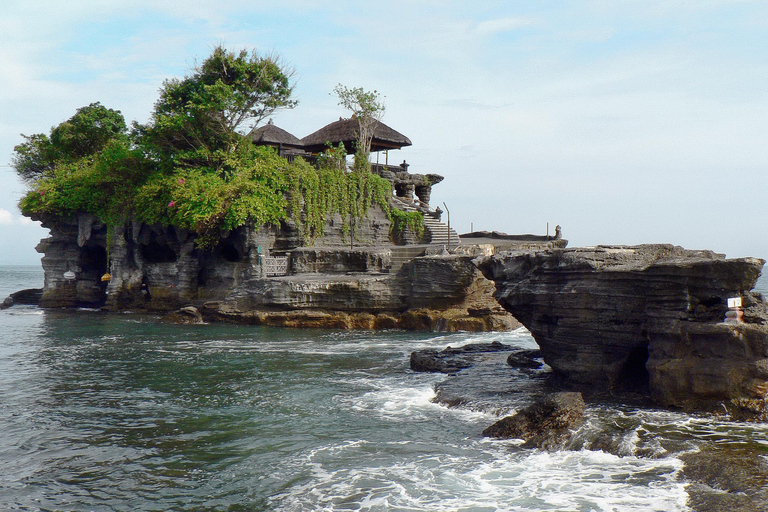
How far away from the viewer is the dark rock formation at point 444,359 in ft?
45.1

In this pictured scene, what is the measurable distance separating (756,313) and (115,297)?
25911mm

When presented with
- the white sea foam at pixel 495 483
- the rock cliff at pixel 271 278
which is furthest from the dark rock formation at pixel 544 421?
the rock cliff at pixel 271 278

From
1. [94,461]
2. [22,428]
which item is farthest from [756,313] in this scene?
[22,428]

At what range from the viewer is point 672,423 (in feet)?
29.3

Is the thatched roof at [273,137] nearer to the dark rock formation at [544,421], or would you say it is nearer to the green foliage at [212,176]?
the green foliage at [212,176]

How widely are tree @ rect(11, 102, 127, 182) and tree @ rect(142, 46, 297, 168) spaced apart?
6144mm

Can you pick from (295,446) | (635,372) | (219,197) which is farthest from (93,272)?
(635,372)

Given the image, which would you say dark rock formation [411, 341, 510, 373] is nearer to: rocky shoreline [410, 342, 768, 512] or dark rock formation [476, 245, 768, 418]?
rocky shoreline [410, 342, 768, 512]

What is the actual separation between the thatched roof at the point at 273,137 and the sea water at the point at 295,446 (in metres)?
18.9

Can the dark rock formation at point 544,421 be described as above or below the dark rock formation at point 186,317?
below

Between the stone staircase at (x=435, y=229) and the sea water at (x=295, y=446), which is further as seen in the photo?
the stone staircase at (x=435, y=229)

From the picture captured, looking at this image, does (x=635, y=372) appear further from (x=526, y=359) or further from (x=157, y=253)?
(x=157, y=253)

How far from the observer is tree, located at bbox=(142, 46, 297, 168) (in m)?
26.0

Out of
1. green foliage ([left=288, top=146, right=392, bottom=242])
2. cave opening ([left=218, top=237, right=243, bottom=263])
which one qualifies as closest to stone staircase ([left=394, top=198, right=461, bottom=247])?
A: green foliage ([left=288, top=146, right=392, bottom=242])
